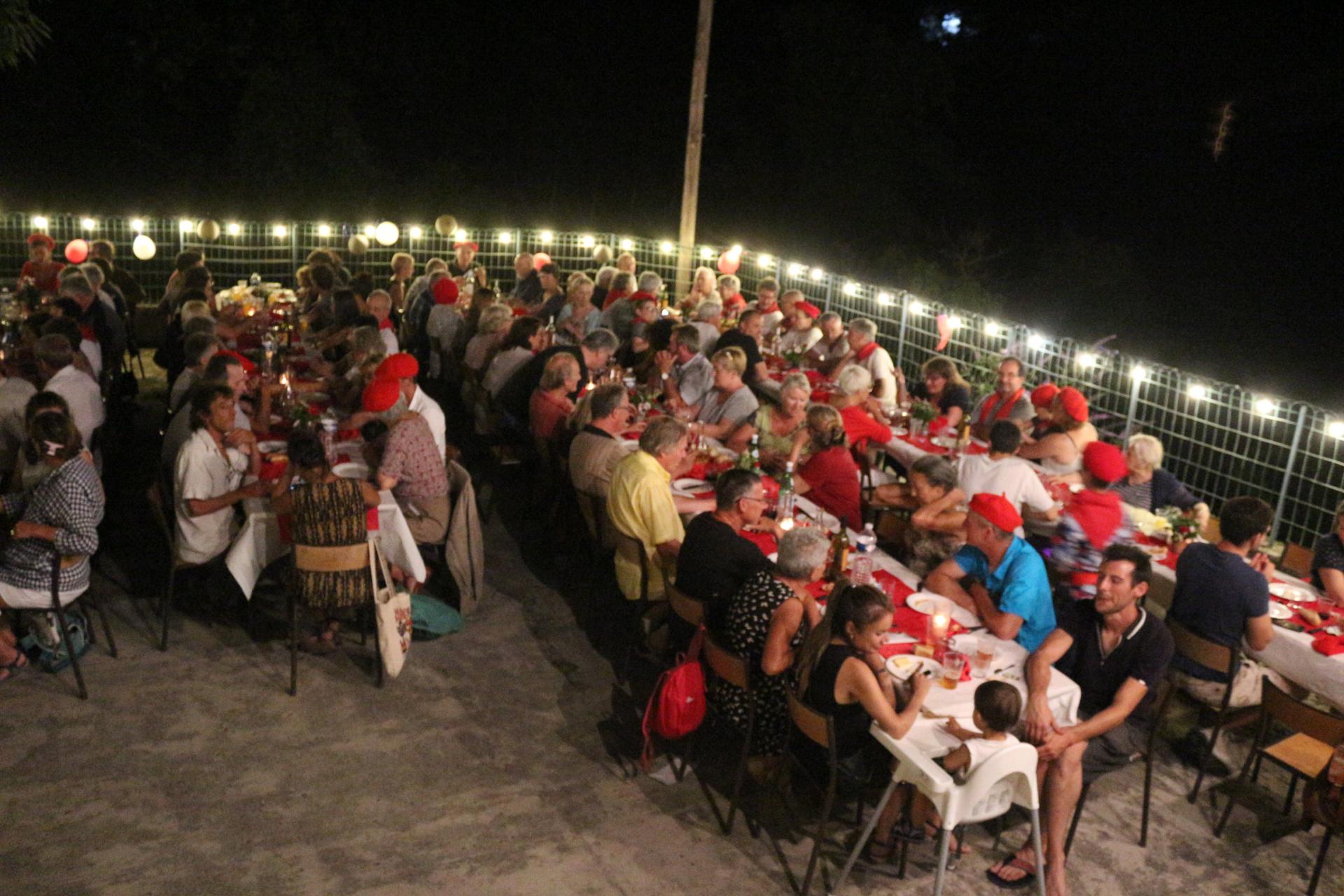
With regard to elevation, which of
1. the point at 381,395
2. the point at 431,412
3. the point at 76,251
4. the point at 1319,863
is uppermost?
the point at 76,251

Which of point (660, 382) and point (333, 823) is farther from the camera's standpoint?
point (660, 382)

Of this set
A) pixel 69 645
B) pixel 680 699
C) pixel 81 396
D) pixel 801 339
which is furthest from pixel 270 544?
pixel 801 339

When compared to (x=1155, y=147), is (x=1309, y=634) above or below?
below

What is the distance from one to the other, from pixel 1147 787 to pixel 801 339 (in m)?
6.20

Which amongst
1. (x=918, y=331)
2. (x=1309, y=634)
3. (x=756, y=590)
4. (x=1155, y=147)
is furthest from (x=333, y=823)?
(x=1155, y=147)

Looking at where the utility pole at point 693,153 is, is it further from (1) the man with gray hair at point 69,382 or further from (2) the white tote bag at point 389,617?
(2) the white tote bag at point 389,617

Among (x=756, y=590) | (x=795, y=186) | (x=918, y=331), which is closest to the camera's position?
(x=756, y=590)

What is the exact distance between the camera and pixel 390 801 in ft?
15.8

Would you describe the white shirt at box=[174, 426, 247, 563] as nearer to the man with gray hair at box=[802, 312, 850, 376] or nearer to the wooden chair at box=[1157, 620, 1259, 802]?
the wooden chair at box=[1157, 620, 1259, 802]

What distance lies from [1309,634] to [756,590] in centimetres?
266

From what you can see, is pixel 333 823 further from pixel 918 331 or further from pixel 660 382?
pixel 918 331

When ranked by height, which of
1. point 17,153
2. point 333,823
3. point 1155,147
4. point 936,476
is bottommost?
point 333,823

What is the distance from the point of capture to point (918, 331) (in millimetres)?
11531

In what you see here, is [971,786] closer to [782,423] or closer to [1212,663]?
[1212,663]
